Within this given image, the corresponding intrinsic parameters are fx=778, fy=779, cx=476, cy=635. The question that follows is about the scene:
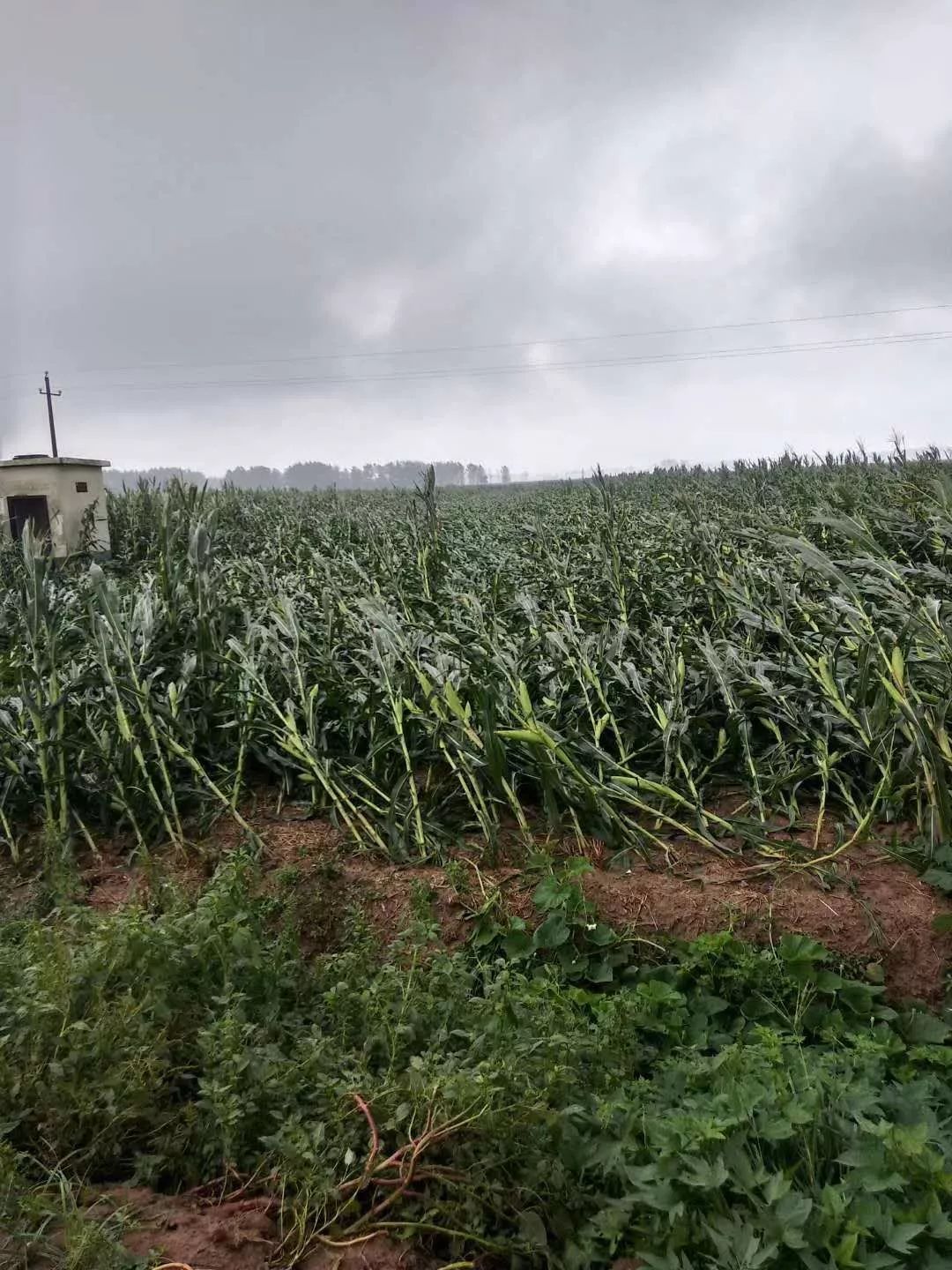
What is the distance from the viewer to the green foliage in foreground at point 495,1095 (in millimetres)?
1433

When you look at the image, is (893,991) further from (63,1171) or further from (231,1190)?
(63,1171)

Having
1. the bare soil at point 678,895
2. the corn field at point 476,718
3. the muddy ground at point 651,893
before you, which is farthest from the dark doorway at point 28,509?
the bare soil at point 678,895

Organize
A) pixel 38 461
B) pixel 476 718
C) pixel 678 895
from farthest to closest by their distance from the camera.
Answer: pixel 38 461
pixel 476 718
pixel 678 895

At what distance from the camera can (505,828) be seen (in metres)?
3.30

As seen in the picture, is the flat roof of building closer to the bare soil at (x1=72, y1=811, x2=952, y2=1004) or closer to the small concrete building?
the small concrete building

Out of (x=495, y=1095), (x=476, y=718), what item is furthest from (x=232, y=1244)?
(x=476, y=718)

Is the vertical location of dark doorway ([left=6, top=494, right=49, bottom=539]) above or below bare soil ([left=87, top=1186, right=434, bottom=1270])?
above

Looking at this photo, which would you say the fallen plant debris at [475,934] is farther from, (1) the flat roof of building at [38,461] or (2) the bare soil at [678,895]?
(1) the flat roof of building at [38,461]

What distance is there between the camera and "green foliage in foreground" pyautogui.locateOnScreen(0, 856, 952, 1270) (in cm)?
143

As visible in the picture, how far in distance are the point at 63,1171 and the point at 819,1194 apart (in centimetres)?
157

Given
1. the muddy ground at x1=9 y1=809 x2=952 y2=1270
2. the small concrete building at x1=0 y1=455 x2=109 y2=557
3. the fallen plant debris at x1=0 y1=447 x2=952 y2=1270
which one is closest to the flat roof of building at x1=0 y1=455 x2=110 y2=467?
the small concrete building at x1=0 y1=455 x2=109 y2=557

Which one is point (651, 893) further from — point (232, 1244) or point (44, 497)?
point (44, 497)

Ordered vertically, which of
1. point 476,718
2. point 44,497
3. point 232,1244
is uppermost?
point 44,497

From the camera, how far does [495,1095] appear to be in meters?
1.65
